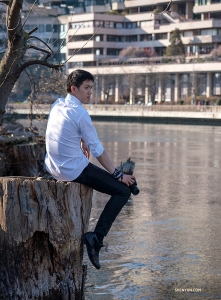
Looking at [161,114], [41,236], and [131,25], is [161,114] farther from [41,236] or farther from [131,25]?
[41,236]

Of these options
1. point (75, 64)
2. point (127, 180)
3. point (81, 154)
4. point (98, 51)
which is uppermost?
point (98, 51)

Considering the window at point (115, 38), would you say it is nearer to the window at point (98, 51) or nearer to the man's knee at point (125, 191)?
the window at point (98, 51)

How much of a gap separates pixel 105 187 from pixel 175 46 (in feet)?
365

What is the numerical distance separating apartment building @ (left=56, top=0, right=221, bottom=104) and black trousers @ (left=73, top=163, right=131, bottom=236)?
9329cm

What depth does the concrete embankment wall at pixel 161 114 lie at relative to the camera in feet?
248

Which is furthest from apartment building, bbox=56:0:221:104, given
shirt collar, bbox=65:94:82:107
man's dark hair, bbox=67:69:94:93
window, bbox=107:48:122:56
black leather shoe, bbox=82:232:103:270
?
black leather shoe, bbox=82:232:103:270

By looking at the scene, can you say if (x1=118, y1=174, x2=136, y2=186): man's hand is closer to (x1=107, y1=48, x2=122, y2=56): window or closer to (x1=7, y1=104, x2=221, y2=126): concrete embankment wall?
(x1=7, y1=104, x2=221, y2=126): concrete embankment wall

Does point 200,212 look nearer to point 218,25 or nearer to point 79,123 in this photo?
point 79,123

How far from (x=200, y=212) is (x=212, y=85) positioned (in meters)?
98.4

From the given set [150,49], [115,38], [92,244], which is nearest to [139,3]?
[115,38]

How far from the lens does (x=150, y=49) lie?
12825 cm

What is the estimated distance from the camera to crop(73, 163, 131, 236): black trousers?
7.32 metres

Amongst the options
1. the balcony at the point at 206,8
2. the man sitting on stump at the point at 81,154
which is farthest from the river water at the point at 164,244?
the balcony at the point at 206,8

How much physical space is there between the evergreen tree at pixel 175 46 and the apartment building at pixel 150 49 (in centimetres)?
133
